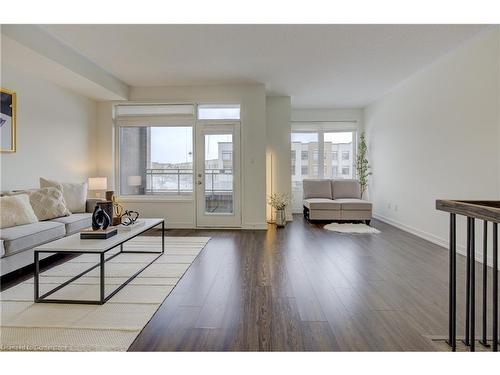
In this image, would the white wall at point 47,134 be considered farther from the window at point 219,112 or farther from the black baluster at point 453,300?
the black baluster at point 453,300

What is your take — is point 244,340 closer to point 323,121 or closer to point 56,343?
point 56,343

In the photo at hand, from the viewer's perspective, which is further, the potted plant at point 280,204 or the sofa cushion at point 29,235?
the potted plant at point 280,204

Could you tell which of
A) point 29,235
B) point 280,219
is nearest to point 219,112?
point 280,219

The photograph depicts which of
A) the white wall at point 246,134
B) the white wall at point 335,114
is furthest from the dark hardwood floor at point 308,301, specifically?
the white wall at point 335,114

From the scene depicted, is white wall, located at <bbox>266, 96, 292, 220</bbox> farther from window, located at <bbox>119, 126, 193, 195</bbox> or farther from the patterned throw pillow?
the patterned throw pillow

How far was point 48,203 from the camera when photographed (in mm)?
3557

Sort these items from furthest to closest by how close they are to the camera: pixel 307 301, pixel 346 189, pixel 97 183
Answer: pixel 346 189
pixel 97 183
pixel 307 301

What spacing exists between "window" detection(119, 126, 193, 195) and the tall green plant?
13.8 ft

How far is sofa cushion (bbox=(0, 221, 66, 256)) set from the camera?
2623 millimetres

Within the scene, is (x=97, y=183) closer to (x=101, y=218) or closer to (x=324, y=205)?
(x=101, y=218)

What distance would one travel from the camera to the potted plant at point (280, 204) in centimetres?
564

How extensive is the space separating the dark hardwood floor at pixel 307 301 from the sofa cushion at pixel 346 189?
8.33 feet

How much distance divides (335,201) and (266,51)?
136 inches

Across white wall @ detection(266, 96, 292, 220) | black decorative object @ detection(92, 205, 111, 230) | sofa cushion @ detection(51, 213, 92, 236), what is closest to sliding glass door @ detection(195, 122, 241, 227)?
white wall @ detection(266, 96, 292, 220)
